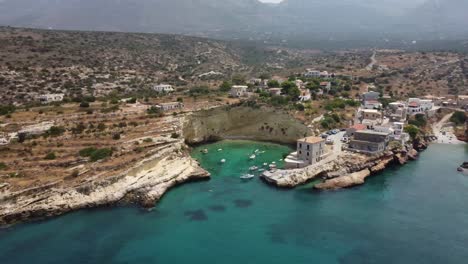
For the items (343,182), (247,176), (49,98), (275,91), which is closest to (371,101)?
(275,91)

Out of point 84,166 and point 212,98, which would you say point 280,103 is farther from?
point 84,166

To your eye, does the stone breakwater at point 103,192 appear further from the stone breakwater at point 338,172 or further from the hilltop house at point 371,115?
the hilltop house at point 371,115

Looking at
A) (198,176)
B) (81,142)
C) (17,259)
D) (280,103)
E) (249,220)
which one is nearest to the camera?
(17,259)

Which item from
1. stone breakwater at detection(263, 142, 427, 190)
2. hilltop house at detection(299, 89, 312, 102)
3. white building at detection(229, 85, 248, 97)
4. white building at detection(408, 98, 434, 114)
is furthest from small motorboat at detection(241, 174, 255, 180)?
white building at detection(408, 98, 434, 114)

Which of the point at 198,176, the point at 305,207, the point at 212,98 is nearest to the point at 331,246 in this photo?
the point at 305,207

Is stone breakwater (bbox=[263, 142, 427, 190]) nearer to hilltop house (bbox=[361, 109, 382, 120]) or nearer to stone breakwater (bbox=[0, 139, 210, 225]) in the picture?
stone breakwater (bbox=[0, 139, 210, 225])

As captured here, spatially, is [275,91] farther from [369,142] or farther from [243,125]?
[369,142]
